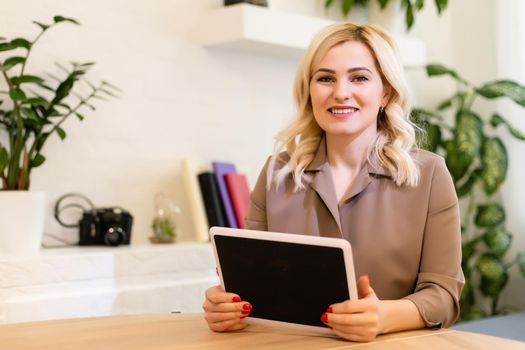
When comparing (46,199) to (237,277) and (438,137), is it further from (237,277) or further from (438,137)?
(438,137)

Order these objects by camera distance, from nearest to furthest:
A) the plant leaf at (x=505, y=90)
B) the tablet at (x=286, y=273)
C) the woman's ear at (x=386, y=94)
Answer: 1. the tablet at (x=286, y=273)
2. the woman's ear at (x=386, y=94)
3. the plant leaf at (x=505, y=90)

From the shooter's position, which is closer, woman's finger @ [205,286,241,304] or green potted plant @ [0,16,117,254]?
woman's finger @ [205,286,241,304]

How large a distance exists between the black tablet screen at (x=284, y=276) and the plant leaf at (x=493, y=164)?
2729 millimetres

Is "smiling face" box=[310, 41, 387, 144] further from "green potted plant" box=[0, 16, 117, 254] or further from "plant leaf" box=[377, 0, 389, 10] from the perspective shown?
"plant leaf" box=[377, 0, 389, 10]

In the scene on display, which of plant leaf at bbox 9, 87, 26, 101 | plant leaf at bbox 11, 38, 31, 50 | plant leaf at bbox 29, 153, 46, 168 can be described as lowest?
plant leaf at bbox 29, 153, 46, 168

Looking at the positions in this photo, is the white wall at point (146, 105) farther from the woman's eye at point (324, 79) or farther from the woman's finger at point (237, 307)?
the woman's finger at point (237, 307)

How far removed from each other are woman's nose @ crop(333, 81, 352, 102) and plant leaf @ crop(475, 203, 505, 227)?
2.46 m

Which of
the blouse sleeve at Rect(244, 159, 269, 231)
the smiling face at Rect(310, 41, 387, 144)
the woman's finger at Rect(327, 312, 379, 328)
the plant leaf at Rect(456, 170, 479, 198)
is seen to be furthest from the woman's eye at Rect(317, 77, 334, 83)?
the plant leaf at Rect(456, 170, 479, 198)

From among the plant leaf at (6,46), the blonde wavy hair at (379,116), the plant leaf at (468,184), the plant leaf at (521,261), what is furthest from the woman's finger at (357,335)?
the plant leaf at (468,184)

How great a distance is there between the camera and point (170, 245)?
10.7 feet

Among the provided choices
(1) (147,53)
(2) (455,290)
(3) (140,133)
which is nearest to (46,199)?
(3) (140,133)

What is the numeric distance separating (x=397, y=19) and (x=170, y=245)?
1.94 metres

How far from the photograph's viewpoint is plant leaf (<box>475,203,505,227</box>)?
427cm

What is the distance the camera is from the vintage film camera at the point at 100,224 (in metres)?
3.16
